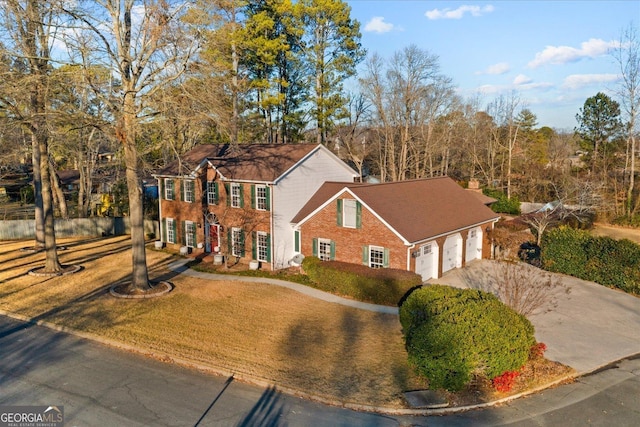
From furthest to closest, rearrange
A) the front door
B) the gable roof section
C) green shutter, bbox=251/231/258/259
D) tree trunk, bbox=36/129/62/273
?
the front door, green shutter, bbox=251/231/258/259, the gable roof section, tree trunk, bbox=36/129/62/273

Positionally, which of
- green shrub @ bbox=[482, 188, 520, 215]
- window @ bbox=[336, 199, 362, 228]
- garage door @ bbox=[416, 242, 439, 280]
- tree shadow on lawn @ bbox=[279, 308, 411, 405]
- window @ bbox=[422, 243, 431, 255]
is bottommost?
tree shadow on lawn @ bbox=[279, 308, 411, 405]

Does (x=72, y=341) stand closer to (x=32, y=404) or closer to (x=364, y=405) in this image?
(x=32, y=404)

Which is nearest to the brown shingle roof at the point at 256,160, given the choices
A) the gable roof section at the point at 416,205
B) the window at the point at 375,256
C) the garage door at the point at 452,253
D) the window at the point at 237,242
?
the gable roof section at the point at 416,205

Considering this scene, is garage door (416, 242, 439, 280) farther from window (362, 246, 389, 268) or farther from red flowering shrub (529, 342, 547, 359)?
red flowering shrub (529, 342, 547, 359)

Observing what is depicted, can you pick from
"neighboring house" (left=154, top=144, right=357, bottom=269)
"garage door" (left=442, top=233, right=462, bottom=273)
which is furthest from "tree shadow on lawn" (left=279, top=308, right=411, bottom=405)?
"neighboring house" (left=154, top=144, right=357, bottom=269)

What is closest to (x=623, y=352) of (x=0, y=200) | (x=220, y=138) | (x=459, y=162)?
(x=220, y=138)

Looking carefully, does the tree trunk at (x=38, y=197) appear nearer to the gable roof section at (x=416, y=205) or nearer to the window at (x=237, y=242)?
the window at (x=237, y=242)

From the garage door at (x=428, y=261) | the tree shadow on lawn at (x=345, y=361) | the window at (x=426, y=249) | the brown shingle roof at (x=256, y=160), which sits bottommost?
the tree shadow on lawn at (x=345, y=361)
